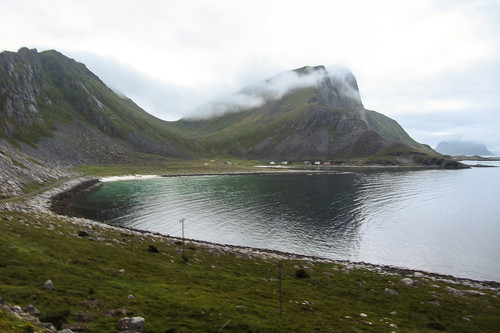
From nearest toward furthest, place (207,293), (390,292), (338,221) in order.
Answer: (207,293) < (390,292) < (338,221)

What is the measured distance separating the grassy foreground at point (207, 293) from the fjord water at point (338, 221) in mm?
12501

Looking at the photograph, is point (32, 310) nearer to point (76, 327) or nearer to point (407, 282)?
point (76, 327)

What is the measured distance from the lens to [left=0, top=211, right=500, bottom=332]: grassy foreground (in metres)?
18.2

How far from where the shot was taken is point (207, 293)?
23641 millimetres

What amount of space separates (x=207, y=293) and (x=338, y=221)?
52.6 meters

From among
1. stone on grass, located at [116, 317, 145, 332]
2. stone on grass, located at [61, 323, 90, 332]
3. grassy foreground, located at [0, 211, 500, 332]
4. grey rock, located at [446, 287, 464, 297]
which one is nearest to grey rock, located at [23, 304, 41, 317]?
grassy foreground, located at [0, 211, 500, 332]

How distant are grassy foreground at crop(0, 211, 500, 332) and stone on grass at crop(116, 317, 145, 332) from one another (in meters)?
0.37

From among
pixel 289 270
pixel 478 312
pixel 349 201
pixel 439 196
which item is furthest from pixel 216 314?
pixel 439 196

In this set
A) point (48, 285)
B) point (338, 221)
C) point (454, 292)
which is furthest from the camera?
point (338, 221)

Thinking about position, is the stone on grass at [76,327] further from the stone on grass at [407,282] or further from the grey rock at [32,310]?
the stone on grass at [407,282]

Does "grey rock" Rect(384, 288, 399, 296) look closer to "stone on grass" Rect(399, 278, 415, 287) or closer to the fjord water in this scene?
"stone on grass" Rect(399, 278, 415, 287)

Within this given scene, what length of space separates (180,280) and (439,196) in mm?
115694

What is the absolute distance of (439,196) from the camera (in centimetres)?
11144

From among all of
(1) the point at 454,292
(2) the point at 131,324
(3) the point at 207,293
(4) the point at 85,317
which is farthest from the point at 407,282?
(4) the point at 85,317
